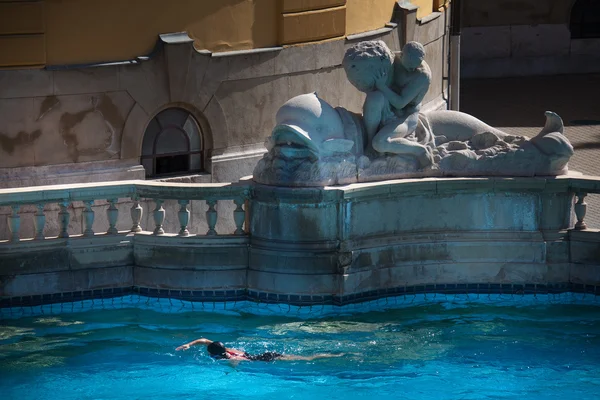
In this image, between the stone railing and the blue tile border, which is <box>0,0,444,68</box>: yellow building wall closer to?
the stone railing

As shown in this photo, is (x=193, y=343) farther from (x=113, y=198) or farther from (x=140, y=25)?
(x=140, y=25)

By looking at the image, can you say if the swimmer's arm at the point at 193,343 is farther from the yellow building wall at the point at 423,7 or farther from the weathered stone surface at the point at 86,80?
the yellow building wall at the point at 423,7

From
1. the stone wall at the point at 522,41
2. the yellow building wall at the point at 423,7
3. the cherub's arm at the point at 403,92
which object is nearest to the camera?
the cherub's arm at the point at 403,92

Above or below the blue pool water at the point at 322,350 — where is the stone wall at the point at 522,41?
above

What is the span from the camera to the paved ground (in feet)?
69.8

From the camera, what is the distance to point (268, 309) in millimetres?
13469

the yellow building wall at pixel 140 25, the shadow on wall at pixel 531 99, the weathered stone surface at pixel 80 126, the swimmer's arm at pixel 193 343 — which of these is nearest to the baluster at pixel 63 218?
the swimmer's arm at pixel 193 343

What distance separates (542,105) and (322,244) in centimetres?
1194

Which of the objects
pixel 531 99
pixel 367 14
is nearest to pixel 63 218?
pixel 367 14

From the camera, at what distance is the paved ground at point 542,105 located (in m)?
21.3

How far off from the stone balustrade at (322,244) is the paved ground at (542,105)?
5534mm

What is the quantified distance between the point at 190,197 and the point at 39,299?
1747 millimetres

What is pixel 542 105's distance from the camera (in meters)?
24.3

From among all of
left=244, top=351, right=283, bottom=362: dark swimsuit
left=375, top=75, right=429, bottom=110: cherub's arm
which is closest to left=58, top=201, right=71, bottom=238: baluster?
left=244, top=351, right=283, bottom=362: dark swimsuit
